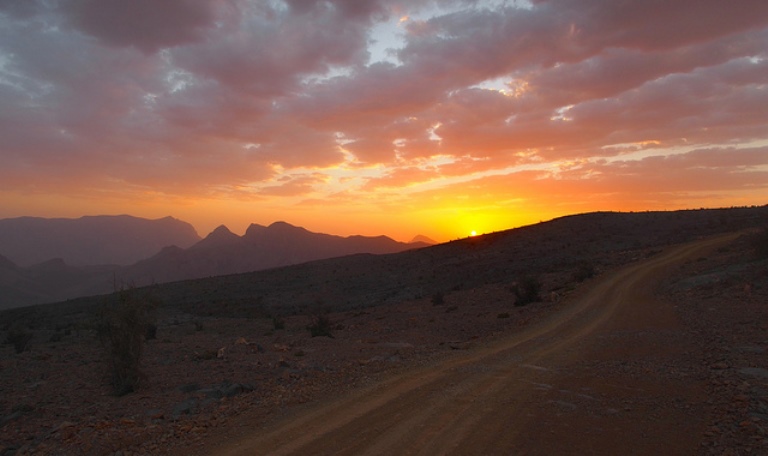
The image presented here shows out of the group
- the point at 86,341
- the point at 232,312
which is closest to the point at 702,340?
the point at 86,341

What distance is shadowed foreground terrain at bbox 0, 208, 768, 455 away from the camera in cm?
712

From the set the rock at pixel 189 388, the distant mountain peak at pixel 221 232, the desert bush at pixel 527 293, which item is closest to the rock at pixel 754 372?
the rock at pixel 189 388

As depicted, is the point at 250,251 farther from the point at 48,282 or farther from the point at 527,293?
→ the point at 527,293

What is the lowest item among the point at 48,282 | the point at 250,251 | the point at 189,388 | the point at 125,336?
the point at 48,282

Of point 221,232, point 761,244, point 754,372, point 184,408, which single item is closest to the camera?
point 754,372

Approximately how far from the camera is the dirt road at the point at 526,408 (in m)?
6.66

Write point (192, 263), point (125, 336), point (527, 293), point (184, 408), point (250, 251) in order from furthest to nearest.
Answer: point (250, 251) → point (192, 263) → point (527, 293) → point (125, 336) → point (184, 408)

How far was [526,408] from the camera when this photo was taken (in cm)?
803

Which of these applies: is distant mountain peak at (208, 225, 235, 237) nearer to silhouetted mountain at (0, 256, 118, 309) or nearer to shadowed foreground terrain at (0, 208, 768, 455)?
silhouetted mountain at (0, 256, 118, 309)

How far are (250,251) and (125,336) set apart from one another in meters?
150

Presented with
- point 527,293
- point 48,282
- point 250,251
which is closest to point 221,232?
point 250,251

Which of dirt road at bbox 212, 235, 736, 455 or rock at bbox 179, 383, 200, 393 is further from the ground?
dirt road at bbox 212, 235, 736, 455

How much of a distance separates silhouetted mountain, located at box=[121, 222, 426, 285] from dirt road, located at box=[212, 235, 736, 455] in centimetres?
12726

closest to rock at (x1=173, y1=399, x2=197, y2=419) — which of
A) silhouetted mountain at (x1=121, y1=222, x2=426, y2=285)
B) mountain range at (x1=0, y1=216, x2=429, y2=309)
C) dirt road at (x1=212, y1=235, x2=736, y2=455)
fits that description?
dirt road at (x1=212, y1=235, x2=736, y2=455)
